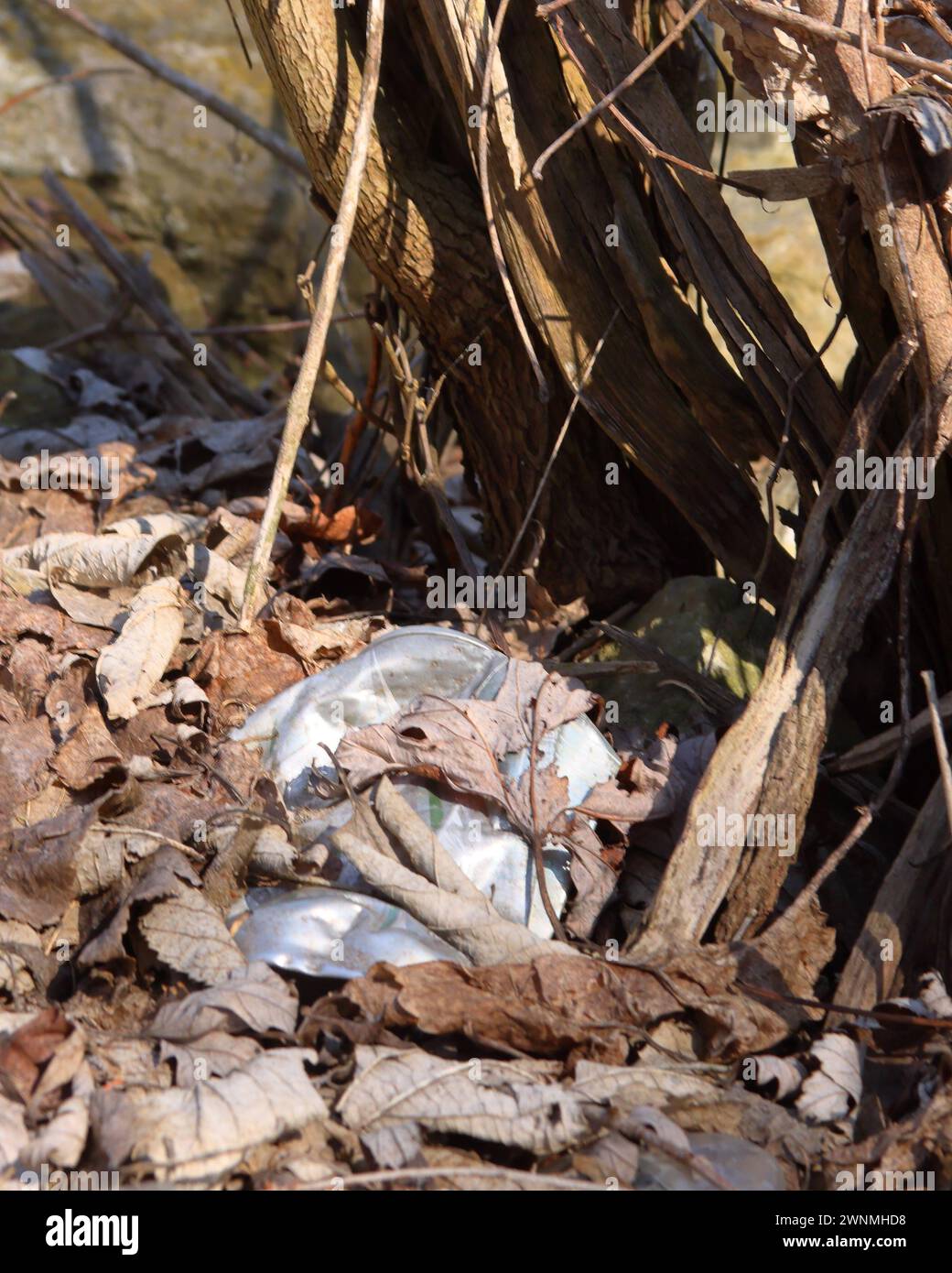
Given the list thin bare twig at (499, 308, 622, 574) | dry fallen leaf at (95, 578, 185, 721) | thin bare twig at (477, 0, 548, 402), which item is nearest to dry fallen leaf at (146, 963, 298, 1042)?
dry fallen leaf at (95, 578, 185, 721)

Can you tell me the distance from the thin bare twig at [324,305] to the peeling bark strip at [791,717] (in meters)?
1.16

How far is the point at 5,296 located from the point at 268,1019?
427 cm

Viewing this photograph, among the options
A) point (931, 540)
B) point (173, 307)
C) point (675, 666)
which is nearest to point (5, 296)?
point (173, 307)

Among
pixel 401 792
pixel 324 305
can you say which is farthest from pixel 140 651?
pixel 324 305

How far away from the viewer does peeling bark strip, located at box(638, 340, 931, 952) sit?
2.29 meters

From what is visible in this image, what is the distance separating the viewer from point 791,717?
2420mm

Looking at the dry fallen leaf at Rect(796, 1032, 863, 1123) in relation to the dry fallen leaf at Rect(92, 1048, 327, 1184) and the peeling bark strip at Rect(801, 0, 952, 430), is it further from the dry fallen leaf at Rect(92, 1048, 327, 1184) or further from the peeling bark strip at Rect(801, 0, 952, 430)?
the peeling bark strip at Rect(801, 0, 952, 430)

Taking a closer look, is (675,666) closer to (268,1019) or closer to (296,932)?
(296,932)

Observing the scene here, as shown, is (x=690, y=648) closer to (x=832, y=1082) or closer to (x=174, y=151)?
(x=832, y=1082)

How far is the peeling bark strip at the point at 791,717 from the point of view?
90.3 inches

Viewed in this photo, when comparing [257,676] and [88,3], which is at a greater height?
[88,3]

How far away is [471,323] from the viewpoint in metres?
3.12

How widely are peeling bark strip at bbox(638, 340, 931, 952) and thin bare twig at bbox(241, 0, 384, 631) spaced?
1.16m

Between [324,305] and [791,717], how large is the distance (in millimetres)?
1378
